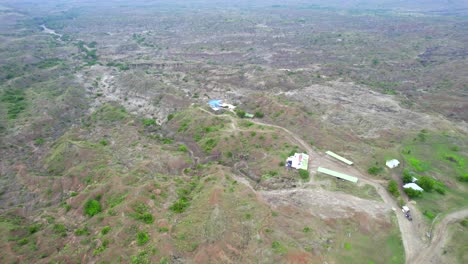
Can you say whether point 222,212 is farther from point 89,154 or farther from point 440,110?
point 440,110

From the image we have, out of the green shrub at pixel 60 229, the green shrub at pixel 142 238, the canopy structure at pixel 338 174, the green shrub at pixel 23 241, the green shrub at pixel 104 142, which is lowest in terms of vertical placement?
the green shrub at pixel 60 229

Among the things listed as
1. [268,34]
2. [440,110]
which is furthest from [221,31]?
[440,110]

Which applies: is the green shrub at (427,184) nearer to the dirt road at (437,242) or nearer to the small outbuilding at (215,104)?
the dirt road at (437,242)

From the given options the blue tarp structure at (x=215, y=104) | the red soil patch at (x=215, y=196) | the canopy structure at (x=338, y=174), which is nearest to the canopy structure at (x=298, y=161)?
the canopy structure at (x=338, y=174)

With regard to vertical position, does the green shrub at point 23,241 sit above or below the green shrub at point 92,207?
below

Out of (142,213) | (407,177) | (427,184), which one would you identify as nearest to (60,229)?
(142,213)

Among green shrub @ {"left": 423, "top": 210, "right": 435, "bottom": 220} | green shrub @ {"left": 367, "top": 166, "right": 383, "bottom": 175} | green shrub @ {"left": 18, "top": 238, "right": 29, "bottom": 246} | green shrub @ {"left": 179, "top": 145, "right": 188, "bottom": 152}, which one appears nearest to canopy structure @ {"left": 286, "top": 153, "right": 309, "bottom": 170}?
green shrub @ {"left": 367, "top": 166, "right": 383, "bottom": 175}

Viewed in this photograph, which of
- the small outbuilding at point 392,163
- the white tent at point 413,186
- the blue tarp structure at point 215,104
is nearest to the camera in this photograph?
the white tent at point 413,186

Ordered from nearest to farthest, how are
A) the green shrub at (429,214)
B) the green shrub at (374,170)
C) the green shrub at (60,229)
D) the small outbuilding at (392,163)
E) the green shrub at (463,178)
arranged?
the green shrub at (60,229)
the green shrub at (429,214)
the green shrub at (463,178)
the green shrub at (374,170)
the small outbuilding at (392,163)
